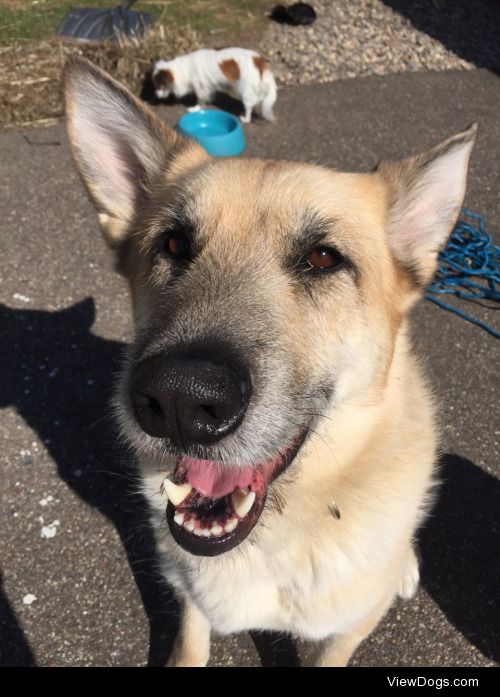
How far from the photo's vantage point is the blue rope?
16.6ft

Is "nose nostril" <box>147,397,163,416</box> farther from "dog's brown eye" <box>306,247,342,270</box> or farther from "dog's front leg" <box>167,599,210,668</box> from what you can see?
"dog's front leg" <box>167,599,210,668</box>

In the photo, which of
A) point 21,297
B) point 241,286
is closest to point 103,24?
point 21,297

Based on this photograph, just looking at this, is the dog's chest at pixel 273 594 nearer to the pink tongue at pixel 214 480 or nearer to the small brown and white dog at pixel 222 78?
the pink tongue at pixel 214 480

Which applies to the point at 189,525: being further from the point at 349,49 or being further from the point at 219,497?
the point at 349,49

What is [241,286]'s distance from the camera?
6.82 feet

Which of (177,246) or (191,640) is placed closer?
(177,246)

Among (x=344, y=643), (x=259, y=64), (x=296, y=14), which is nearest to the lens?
(x=344, y=643)

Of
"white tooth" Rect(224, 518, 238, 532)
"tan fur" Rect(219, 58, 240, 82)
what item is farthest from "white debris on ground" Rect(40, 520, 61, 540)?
"tan fur" Rect(219, 58, 240, 82)

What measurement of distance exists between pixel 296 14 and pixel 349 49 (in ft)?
3.92

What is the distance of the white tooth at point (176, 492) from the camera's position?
213cm

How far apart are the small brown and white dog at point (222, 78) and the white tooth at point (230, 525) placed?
6497mm

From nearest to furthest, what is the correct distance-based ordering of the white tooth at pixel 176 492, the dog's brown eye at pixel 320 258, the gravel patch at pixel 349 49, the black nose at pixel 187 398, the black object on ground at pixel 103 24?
the black nose at pixel 187 398
the white tooth at pixel 176 492
the dog's brown eye at pixel 320 258
the black object on ground at pixel 103 24
the gravel patch at pixel 349 49

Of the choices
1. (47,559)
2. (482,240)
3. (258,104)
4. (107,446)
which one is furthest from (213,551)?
(258,104)

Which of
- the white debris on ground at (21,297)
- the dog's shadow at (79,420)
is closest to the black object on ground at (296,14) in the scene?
the dog's shadow at (79,420)
